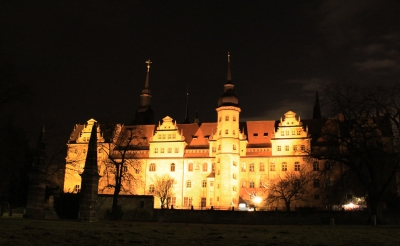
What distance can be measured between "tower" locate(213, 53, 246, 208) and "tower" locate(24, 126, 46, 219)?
3623 cm

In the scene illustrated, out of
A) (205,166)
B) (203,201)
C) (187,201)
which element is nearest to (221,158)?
(205,166)

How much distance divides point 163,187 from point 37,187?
122ft

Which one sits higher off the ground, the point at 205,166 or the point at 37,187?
the point at 205,166

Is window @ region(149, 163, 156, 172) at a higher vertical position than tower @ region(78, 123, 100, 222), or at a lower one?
higher

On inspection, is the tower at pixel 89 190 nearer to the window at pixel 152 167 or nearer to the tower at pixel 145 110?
the window at pixel 152 167

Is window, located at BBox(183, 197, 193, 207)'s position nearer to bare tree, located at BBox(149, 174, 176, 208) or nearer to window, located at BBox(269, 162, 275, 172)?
bare tree, located at BBox(149, 174, 176, 208)

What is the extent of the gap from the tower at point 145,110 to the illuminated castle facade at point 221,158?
10269mm

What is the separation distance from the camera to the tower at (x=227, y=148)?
216 ft

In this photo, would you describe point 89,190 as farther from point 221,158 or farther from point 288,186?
point 221,158

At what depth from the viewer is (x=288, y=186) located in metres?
62.8

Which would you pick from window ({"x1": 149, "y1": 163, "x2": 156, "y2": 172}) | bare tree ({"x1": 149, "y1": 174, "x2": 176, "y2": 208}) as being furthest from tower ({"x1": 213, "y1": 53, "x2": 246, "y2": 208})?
window ({"x1": 149, "y1": 163, "x2": 156, "y2": 172})

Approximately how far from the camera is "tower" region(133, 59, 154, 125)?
3381 inches

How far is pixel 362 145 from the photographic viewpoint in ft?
121

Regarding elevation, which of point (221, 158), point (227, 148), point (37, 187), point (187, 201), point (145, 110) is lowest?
point (37, 187)
